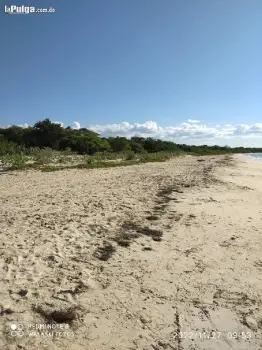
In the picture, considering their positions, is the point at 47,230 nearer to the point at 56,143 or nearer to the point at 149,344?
the point at 149,344

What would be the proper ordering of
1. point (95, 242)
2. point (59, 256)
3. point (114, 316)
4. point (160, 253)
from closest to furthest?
point (114, 316) < point (59, 256) < point (160, 253) < point (95, 242)

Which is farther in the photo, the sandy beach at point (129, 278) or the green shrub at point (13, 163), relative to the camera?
the green shrub at point (13, 163)

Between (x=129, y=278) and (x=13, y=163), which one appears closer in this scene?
(x=129, y=278)

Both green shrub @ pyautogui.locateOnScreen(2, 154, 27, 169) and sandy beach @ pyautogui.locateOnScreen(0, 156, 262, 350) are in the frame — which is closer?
sandy beach @ pyautogui.locateOnScreen(0, 156, 262, 350)

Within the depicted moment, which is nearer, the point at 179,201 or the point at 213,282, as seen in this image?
the point at 213,282

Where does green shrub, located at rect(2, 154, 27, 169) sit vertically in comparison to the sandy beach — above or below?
above

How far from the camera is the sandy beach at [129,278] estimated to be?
3502 millimetres

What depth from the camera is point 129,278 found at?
4.75 metres

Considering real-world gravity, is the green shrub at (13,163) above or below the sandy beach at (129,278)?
above

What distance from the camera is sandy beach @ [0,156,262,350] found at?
3.50 metres

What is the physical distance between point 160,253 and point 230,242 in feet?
5.49

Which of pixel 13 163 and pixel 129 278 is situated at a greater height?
pixel 13 163

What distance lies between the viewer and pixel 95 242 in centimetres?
612

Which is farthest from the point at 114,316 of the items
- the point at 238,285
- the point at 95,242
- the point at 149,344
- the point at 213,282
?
the point at 95,242
